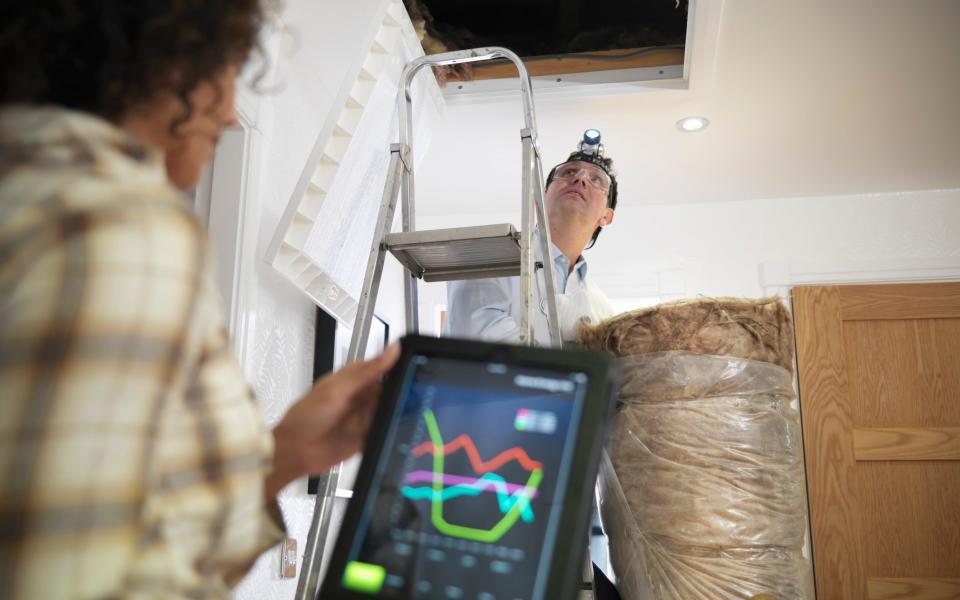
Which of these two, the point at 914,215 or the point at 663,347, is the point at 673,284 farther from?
the point at 663,347

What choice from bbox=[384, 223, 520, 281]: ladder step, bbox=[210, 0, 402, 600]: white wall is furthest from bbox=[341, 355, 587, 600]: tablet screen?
bbox=[210, 0, 402, 600]: white wall

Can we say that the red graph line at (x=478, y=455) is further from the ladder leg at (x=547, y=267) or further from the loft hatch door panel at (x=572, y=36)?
the loft hatch door panel at (x=572, y=36)

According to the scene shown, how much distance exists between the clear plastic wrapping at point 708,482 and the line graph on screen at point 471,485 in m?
0.95

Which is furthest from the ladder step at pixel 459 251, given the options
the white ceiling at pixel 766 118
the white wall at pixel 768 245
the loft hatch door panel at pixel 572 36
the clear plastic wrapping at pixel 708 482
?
the white wall at pixel 768 245

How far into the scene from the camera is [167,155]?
50 centimetres

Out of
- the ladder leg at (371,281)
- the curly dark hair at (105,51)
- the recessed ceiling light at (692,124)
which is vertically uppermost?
the recessed ceiling light at (692,124)

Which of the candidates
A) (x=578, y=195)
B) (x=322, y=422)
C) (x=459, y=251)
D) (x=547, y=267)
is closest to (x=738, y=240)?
(x=578, y=195)

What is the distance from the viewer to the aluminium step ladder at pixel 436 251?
1.28 m

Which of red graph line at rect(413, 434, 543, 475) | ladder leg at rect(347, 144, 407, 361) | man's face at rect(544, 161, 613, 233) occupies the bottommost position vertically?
red graph line at rect(413, 434, 543, 475)

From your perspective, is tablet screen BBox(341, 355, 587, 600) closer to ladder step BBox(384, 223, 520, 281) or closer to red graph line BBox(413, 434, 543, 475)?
red graph line BBox(413, 434, 543, 475)

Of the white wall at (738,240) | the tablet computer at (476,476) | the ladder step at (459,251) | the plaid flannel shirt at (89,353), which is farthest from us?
the white wall at (738,240)

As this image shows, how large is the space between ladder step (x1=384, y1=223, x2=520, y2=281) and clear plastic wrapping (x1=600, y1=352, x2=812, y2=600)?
0.34 m

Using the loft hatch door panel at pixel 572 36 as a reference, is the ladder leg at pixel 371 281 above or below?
below

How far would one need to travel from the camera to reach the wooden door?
310 centimetres
